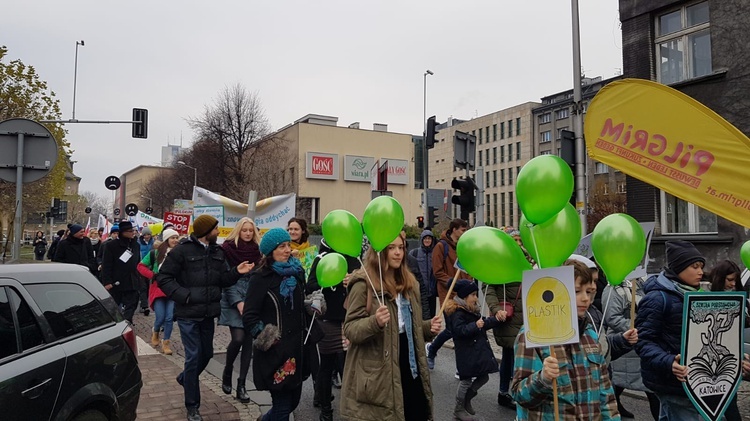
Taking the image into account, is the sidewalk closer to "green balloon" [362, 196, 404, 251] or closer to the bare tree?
"green balloon" [362, 196, 404, 251]

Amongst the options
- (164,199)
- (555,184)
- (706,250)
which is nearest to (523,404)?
(555,184)

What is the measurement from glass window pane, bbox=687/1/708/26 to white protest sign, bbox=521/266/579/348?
47.0ft

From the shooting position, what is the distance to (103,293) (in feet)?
14.3

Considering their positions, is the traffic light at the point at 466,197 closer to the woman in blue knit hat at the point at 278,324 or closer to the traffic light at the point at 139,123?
the woman in blue knit hat at the point at 278,324

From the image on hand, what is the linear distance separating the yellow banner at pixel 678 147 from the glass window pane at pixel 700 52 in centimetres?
1195

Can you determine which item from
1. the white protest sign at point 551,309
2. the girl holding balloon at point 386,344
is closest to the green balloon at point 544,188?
the white protest sign at point 551,309

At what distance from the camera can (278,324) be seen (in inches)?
179

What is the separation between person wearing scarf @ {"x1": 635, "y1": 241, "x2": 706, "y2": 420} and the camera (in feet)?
12.1

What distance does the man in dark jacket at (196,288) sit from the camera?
5.45 m

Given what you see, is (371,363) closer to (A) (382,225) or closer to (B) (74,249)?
(A) (382,225)

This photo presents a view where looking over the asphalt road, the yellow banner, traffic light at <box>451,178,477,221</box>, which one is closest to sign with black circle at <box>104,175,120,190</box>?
traffic light at <box>451,178,477,221</box>

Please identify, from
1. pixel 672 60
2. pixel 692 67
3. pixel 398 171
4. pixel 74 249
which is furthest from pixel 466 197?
pixel 398 171

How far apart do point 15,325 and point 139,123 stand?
65.5ft

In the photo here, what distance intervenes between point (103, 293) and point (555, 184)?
3350 millimetres
